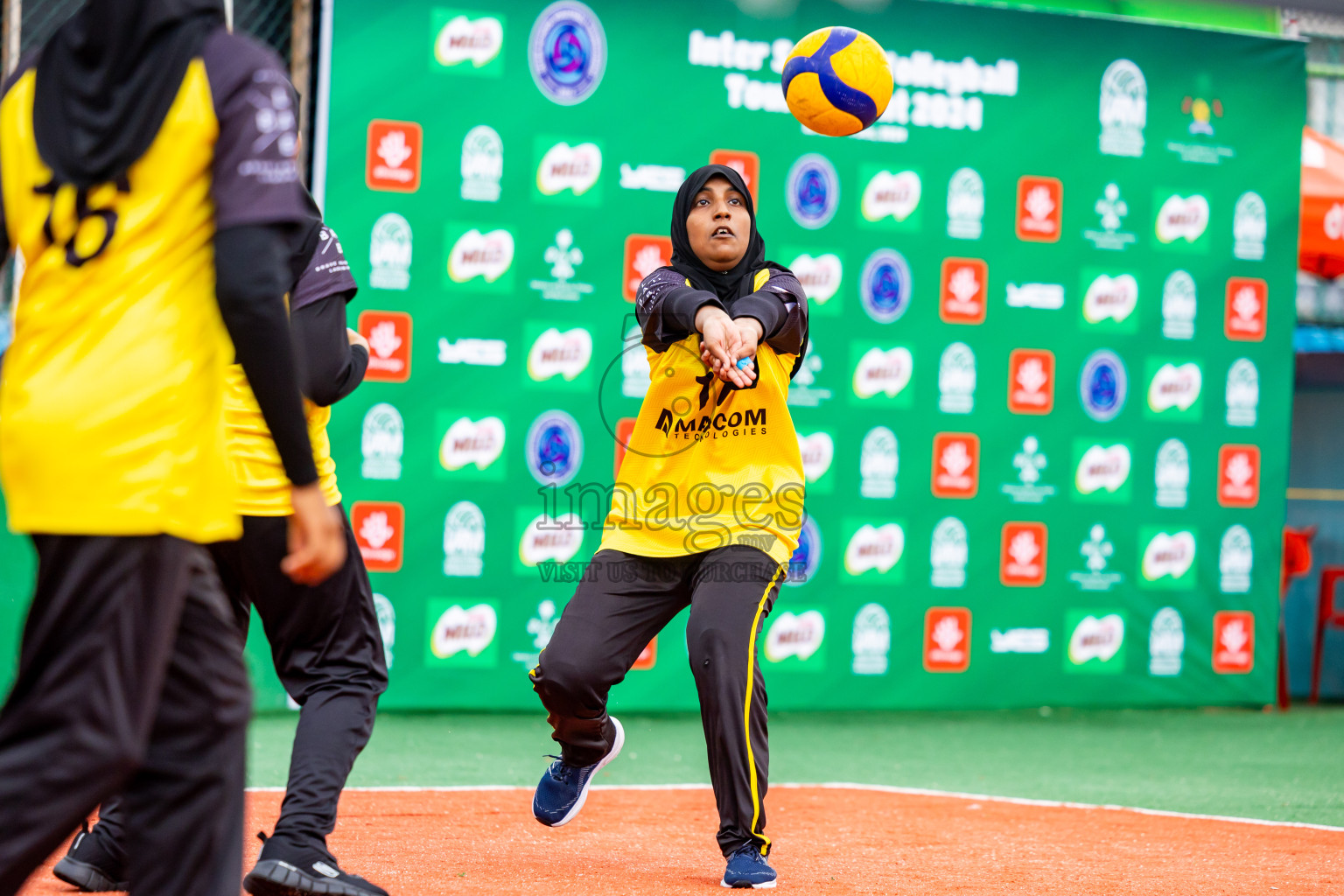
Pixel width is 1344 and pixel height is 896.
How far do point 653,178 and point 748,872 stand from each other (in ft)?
16.8

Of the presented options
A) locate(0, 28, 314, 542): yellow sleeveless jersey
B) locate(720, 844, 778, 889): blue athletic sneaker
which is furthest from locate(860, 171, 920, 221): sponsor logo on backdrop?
locate(0, 28, 314, 542): yellow sleeveless jersey

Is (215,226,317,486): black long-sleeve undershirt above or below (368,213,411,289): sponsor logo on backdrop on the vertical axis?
below

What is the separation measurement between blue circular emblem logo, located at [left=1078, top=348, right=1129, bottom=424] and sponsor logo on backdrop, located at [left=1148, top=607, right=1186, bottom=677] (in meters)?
1.37

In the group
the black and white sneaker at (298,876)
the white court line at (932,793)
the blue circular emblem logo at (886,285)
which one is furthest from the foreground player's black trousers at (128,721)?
the blue circular emblem logo at (886,285)

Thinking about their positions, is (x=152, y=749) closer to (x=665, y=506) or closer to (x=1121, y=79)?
(x=665, y=506)

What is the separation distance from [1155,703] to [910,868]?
5321 mm

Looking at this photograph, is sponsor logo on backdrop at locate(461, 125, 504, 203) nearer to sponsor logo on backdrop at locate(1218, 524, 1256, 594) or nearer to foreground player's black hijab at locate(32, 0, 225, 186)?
sponsor logo on backdrop at locate(1218, 524, 1256, 594)

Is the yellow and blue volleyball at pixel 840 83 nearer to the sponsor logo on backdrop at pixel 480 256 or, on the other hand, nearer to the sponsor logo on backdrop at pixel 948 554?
the sponsor logo on backdrop at pixel 480 256

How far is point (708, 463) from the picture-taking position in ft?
14.5

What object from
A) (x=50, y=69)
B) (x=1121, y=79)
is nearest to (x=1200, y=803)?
(x=1121, y=79)

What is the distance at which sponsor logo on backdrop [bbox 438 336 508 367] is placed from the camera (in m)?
8.00

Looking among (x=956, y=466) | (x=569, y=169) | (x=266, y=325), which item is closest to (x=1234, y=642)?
(x=956, y=466)

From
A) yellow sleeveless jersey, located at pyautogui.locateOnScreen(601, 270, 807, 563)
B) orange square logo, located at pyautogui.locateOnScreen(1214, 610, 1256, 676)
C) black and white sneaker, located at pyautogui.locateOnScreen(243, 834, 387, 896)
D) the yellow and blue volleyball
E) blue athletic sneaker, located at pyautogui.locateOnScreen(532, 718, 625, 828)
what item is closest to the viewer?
black and white sneaker, located at pyautogui.locateOnScreen(243, 834, 387, 896)

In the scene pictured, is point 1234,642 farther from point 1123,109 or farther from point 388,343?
point 388,343
